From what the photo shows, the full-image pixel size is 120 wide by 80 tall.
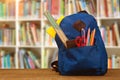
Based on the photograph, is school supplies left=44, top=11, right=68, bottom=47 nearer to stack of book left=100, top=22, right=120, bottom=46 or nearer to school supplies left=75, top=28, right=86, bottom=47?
school supplies left=75, top=28, right=86, bottom=47

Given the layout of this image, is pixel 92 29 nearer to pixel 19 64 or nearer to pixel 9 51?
pixel 19 64

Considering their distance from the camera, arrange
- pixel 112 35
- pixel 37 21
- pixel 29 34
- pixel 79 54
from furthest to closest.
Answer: pixel 37 21
pixel 29 34
pixel 112 35
pixel 79 54

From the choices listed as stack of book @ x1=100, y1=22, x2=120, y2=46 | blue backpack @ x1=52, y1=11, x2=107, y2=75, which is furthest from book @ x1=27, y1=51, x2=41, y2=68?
blue backpack @ x1=52, y1=11, x2=107, y2=75

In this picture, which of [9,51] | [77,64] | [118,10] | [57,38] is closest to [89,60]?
[77,64]

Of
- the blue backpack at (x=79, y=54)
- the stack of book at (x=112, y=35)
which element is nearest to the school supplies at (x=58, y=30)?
the blue backpack at (x=79, y=54)

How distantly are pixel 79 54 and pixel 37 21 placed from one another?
2194mm

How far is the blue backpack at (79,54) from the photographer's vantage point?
0.96 metres

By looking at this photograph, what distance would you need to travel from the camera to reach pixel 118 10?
277 cm

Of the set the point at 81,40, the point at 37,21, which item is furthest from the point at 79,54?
the point at 37,21

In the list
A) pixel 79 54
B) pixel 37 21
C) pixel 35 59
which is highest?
pixel 37 21

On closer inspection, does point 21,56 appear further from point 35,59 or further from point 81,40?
point 81,40

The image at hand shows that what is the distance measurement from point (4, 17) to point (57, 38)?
2.21 m

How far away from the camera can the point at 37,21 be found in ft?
10.2

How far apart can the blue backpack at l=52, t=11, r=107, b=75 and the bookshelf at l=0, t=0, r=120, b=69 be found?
1.82 metres
